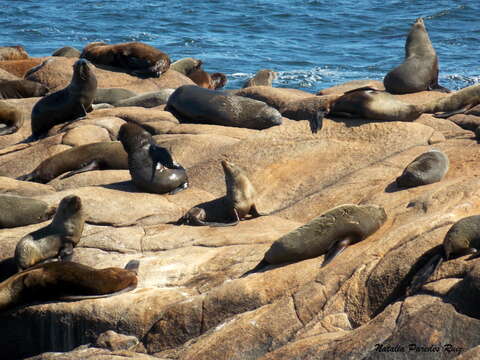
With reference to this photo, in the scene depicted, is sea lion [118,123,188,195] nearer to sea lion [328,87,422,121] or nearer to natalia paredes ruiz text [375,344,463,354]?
sea lion [328,87,422,121]

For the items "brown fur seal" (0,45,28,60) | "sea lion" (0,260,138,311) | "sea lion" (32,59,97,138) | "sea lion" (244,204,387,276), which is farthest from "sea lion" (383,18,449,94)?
"brown fur seal" (0,45,28,60)

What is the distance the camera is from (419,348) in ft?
19.0

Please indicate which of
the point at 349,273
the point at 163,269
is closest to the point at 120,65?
the point at 163,269

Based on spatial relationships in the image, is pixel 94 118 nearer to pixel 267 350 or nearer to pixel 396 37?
pixel 267 350

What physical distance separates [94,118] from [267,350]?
7.28 metres

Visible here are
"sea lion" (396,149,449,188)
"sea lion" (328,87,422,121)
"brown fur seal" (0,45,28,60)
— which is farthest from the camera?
"brown fur seal" (0,45,28,60)

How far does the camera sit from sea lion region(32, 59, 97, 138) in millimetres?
13211

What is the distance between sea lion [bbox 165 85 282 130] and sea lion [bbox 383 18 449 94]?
2.04m

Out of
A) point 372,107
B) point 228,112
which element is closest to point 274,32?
point 228,112

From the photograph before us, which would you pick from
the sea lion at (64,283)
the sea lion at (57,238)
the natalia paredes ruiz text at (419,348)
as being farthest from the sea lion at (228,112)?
the natalia paredes ruiz text at (419,348)

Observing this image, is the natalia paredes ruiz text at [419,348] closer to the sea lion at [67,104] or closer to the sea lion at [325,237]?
the sea lion at [325,237]

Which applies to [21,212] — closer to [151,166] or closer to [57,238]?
[57,238]

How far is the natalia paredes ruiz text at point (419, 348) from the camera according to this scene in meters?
5.75

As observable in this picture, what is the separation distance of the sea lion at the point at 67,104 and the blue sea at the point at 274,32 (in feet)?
34.3
